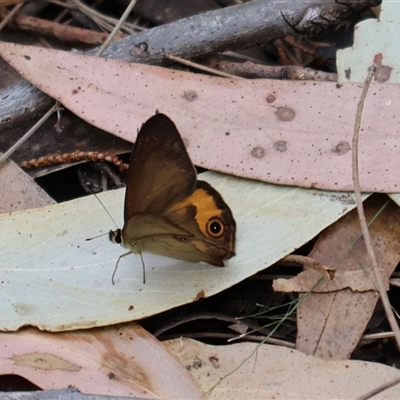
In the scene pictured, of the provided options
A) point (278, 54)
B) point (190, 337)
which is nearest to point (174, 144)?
point (190, 337)

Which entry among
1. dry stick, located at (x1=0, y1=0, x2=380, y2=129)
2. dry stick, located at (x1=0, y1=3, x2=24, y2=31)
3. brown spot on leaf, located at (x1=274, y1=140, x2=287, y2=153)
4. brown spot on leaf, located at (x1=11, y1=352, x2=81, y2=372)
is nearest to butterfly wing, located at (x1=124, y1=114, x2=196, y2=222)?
brown spot on leaf, located at (x1=274, y1=140, x2=287, y2=153)

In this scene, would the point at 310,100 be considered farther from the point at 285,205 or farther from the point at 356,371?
the point at 356,371

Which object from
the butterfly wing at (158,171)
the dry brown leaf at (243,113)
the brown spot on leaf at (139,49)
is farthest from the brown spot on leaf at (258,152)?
the brown spot on leaf at (139,49)

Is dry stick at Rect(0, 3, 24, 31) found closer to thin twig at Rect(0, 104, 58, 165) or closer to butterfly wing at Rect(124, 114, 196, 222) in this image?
thin twig at Rect(0, 104, 58, 165)

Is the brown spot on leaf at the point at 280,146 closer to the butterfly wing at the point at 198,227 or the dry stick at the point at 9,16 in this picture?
the butterfly wing at the point at 198,227

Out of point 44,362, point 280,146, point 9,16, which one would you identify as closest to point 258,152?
point 280,146

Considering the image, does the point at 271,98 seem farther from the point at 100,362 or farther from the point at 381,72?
the point at 100,362
